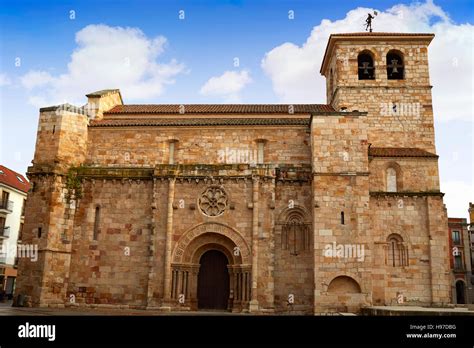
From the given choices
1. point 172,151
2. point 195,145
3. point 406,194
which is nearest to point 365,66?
point 406,194

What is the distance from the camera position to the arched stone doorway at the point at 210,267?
19938 mm

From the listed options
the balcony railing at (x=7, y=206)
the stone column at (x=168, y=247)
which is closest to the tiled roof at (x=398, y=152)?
the stone column at (x=168, y=247)

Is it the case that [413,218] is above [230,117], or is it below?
below

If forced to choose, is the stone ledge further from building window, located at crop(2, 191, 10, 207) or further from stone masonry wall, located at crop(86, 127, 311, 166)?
building window, located at crop(2, 191, 10, 207)

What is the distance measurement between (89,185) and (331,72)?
621 inches

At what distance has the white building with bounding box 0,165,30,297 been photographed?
111ft

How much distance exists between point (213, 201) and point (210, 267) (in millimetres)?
2956

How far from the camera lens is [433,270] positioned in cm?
2064

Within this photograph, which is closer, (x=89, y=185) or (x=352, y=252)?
(x=352, y=252)

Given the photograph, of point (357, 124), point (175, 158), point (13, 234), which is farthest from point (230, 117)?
point (13, 234)

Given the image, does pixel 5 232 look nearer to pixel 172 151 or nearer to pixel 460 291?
pixel 172 151

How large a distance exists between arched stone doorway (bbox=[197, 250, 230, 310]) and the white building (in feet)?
60.7

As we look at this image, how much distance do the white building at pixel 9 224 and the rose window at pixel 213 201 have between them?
19442 mm
